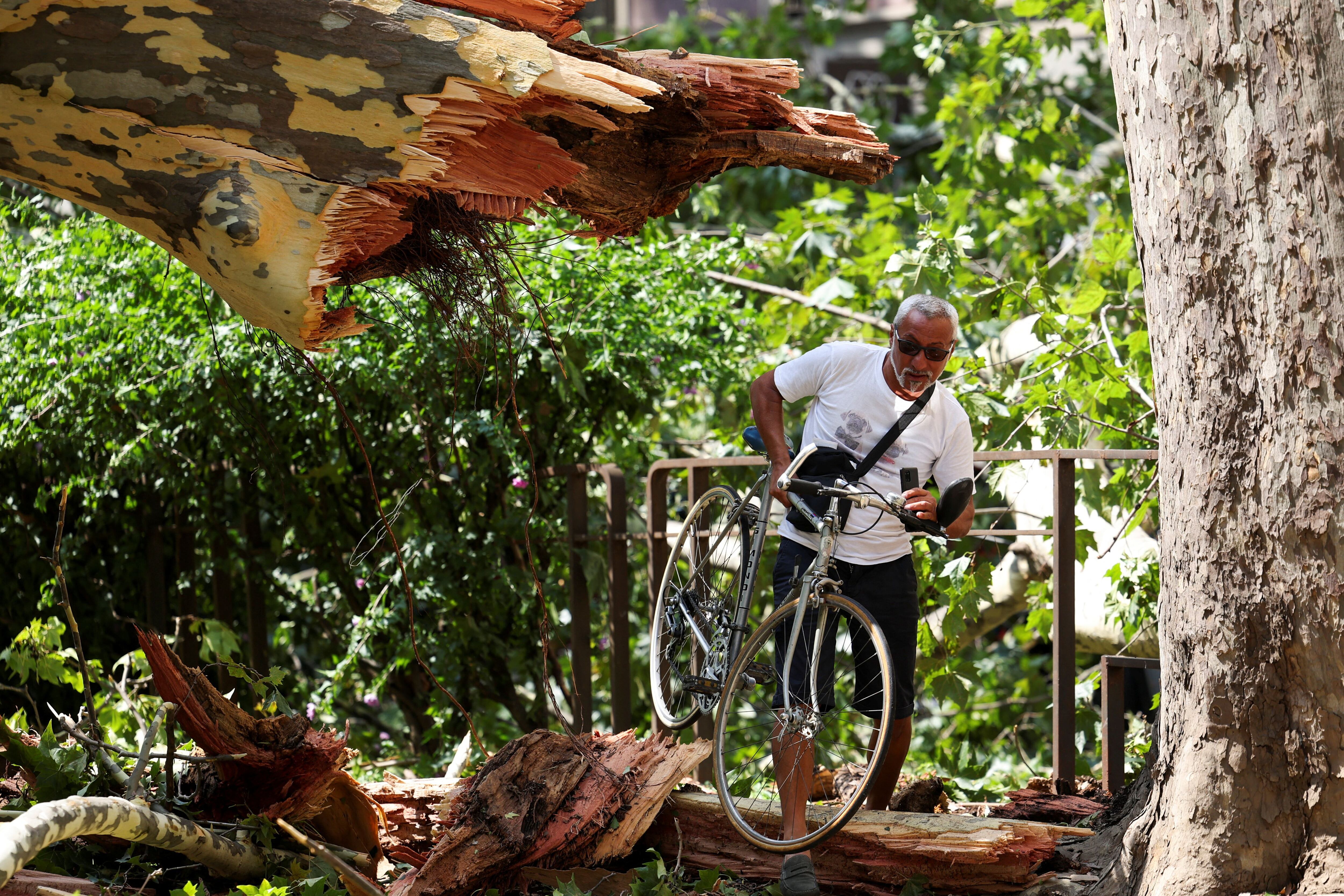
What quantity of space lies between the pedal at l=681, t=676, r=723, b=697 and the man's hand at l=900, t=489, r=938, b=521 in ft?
3.06

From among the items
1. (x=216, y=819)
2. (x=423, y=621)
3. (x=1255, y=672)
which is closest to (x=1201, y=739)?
(x=1255, y=672)

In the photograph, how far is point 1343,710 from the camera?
2.65m

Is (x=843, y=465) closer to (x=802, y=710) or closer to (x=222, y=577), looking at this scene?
(x=802, y=710)

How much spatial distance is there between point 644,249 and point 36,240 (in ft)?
9.93

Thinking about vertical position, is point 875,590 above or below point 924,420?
below

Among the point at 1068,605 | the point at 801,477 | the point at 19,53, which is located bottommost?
the point at 1068,605

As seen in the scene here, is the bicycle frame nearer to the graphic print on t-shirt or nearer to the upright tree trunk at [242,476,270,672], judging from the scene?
the graphic print on t-shirt

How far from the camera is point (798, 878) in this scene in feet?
11.0

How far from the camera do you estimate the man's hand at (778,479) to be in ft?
12.1

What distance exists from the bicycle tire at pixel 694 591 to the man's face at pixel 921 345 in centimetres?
87

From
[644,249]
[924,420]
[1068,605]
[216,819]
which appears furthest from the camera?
[644,249]

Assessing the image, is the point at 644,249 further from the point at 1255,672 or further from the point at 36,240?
the point at 1255,672

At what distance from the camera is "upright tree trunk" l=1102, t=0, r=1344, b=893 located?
2639 millimetres

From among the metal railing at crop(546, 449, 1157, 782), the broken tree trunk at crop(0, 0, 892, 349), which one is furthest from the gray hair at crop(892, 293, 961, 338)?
the broken tree trunk at crop(0, 0, 892, 349)
